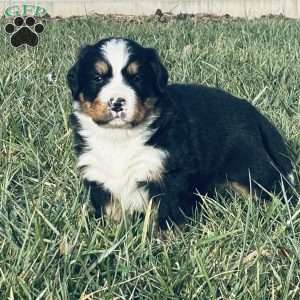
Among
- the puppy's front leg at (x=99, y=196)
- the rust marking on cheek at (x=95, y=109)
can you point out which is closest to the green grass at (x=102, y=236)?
the puppy's front leg at (x=99, y=196)

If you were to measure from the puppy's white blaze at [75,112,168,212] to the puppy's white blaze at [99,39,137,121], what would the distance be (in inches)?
6.7

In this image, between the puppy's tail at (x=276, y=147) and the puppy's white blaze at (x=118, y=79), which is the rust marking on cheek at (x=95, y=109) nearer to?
the puppy's white blaze at (x=118, y=79)

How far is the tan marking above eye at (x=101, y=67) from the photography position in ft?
10.3

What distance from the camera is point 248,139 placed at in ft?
12.0

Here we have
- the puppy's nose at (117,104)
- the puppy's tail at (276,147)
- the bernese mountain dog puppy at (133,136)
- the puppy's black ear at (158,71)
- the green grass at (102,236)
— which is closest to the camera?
the green grass at (102,236)

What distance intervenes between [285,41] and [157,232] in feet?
13.4

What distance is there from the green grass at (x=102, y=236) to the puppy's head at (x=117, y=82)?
37 centimetres

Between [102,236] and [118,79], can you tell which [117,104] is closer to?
[118,79]

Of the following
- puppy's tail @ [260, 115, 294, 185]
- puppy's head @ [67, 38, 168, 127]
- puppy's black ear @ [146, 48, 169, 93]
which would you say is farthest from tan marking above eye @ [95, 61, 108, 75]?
puppy's tail @ [260, 115, 294, 185]

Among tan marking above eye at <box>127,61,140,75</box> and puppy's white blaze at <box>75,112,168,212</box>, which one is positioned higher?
tan marking above eye at <box>127,61,140,75</box>

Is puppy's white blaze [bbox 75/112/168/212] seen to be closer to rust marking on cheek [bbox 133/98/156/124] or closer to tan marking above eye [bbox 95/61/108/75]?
rust marking on cheek [bbox 133/98/156/124]

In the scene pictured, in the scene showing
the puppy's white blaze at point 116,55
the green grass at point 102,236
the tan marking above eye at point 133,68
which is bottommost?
the green grass at point 102,236

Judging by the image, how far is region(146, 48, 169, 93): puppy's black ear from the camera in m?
3.24

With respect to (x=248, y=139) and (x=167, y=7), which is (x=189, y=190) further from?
(x=167, y=7)
